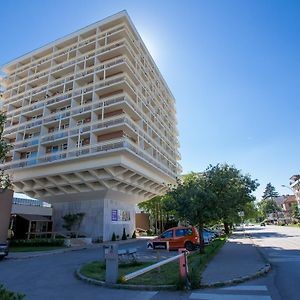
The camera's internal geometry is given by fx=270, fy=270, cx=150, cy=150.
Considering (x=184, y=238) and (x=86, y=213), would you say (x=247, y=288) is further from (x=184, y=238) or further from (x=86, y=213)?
(x=86, y=213)

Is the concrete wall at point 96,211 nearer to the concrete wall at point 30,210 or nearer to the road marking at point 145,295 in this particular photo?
the concrete wall at point 30,210

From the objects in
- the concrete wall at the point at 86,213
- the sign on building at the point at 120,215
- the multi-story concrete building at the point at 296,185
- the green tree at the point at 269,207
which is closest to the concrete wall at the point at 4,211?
the concrete wall at the point at 86,213

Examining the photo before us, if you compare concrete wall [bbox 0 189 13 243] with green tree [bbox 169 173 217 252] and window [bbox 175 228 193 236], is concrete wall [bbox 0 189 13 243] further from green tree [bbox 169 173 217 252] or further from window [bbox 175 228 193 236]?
green tree [bbox 169 173 217 252]

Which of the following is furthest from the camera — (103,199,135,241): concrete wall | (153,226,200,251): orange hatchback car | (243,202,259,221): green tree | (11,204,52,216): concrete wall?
(243,202,259,221): green tree

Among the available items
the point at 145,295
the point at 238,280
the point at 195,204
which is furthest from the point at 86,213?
the point at 145,295

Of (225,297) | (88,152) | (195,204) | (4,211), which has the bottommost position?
(225,297)

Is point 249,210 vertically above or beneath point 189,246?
above

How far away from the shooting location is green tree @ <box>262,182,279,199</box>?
5517 inches

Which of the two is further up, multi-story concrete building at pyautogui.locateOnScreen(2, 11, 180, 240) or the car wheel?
multi-story concrete building at pyautogui.locateOnScreen(2, 11, 180, 240)

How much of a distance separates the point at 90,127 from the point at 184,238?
1995 centimetres

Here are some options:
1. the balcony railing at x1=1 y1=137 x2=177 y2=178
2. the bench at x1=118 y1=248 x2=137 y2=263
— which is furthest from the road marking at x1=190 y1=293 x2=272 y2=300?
the balcony railing at x1=1 y1=137 x2=177 y2=178

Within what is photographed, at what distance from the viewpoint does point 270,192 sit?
141m

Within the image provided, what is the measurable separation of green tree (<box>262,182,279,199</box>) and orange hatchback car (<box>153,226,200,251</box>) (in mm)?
134576

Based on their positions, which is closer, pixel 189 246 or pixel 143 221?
pixel 189 246
